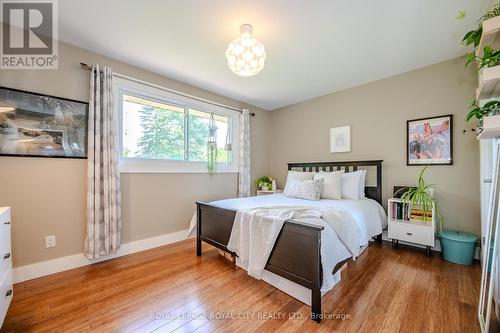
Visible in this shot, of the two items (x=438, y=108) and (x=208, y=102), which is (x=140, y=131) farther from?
(x=438, y=108)

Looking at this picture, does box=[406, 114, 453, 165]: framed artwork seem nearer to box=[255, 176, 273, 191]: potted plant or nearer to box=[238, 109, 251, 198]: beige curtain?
box=[255, 176, 273, 191]: potted plant

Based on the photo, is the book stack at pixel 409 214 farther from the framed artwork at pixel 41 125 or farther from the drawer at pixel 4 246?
the framed artwork at pixel 41 125

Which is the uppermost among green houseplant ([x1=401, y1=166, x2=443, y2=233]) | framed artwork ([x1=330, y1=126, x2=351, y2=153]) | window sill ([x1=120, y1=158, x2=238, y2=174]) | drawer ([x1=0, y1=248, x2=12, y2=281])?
framed artwork ([x1=330, y1=126, x2=351, y2=153])

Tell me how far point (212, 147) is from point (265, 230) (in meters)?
2.10

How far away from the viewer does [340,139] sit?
3.58m

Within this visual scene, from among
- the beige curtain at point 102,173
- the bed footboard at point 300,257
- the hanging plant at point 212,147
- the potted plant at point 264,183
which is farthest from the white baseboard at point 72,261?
the potted plant at point 264,183

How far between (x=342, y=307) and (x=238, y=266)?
107 cm

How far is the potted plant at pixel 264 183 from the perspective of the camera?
4219 millimetres

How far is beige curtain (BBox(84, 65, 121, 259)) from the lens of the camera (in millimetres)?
2314

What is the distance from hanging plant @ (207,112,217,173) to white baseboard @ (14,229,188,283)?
4.05ft

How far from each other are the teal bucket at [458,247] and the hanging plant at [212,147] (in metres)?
3.19

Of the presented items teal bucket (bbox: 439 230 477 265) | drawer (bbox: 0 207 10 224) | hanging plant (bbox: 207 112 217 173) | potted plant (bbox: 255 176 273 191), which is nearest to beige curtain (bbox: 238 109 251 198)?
potted plant (bbox: 255 176 273 191)

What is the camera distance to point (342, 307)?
1618mm

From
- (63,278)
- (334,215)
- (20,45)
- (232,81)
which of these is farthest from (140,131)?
(334,215)
